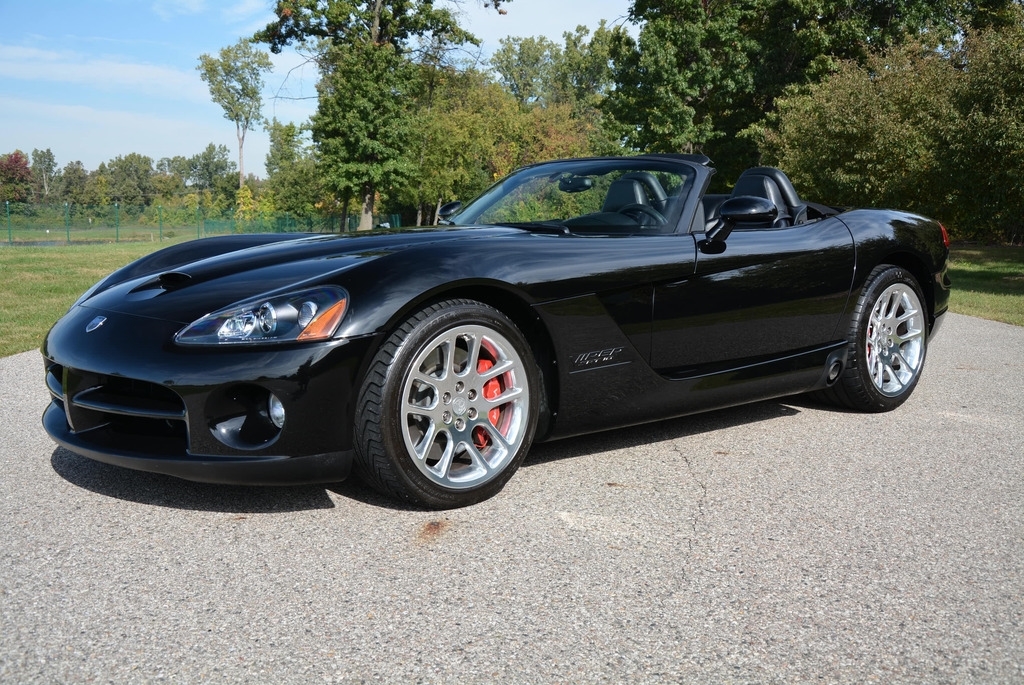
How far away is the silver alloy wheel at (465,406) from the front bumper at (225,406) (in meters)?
0.26

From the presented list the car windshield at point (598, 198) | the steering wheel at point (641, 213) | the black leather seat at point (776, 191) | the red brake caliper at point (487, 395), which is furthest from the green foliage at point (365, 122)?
the red brake caliper at point (487, 395)

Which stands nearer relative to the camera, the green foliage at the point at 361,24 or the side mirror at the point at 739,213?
the side mirror at the point at 739,213

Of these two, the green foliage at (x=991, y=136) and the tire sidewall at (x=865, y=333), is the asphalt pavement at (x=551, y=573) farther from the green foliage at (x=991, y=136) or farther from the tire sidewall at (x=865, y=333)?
the green foliage at (x=991, y=136)

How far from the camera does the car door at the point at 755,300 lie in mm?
3920

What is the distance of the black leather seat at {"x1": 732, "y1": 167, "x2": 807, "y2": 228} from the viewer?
4.85 metres

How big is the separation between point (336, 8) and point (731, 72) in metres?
15.6

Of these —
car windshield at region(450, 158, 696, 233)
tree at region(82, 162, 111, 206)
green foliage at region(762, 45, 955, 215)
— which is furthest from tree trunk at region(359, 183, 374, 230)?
tree at region(82, 162, 111, 206)

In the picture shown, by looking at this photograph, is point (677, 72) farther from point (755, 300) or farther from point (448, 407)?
point (448, 407)

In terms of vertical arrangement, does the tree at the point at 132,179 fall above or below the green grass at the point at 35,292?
above

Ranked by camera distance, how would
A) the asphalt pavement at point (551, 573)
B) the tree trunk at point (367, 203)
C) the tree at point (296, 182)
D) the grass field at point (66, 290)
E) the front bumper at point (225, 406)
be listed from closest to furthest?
1. the asphalt pavement at point (551, 573)
2. the front bumper at point (225, 406)
3. the grass field at point (66, 290)
4. the tree trunk at point (367, 203)
5. the tree at point (296, 182)

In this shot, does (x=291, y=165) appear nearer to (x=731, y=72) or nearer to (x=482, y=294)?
(x=731, y=72)

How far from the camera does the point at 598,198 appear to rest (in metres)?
4.37

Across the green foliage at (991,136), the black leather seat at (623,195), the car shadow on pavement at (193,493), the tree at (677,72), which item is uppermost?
the tree at (677,72)

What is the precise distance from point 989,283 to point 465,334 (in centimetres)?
1586
